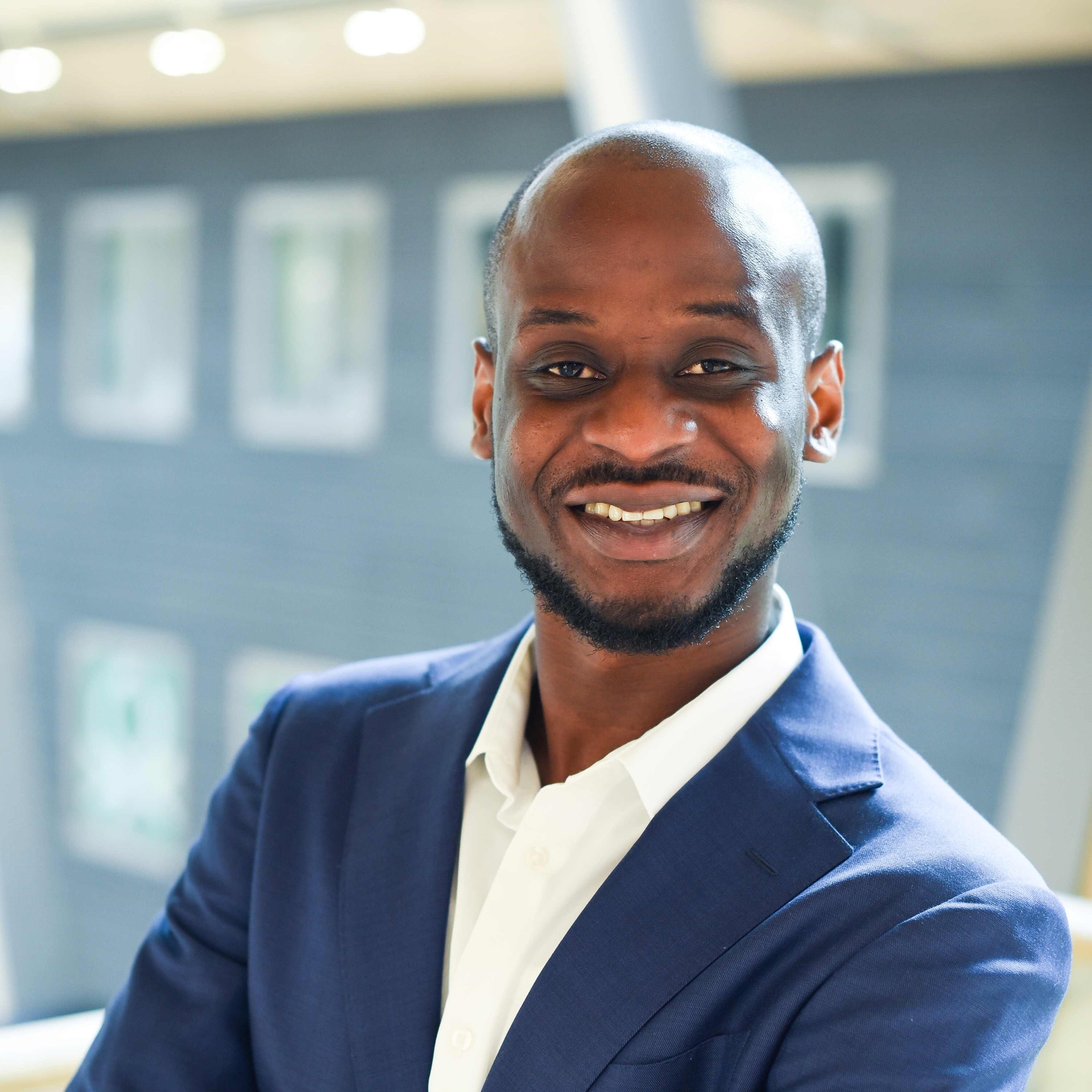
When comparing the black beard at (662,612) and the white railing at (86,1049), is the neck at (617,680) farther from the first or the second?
the white railing at (86,1049)

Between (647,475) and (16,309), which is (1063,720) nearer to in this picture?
(647,475)

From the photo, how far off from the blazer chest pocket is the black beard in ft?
1.08

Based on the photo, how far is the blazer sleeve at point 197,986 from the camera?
45.9 inches

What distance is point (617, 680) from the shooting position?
3.76ft

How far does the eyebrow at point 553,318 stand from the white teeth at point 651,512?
0.52 ft

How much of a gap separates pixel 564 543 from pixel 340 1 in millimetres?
2320

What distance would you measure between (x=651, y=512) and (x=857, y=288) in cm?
252

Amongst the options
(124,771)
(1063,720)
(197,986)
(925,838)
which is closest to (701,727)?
(925,838)

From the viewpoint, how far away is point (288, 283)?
4625 mm

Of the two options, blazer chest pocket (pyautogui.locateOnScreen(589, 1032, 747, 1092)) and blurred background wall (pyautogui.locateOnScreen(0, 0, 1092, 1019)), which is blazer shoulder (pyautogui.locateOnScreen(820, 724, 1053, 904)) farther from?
blurred background wall (pyautogui.locateOnScreen(0, 0, 1092, 1019))

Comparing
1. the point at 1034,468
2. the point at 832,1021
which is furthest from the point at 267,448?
the point at 832,1021

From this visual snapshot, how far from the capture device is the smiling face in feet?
3.34

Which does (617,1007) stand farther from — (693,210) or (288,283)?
(288,283)

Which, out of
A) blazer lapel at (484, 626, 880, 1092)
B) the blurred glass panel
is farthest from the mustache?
the blurred glass panel
